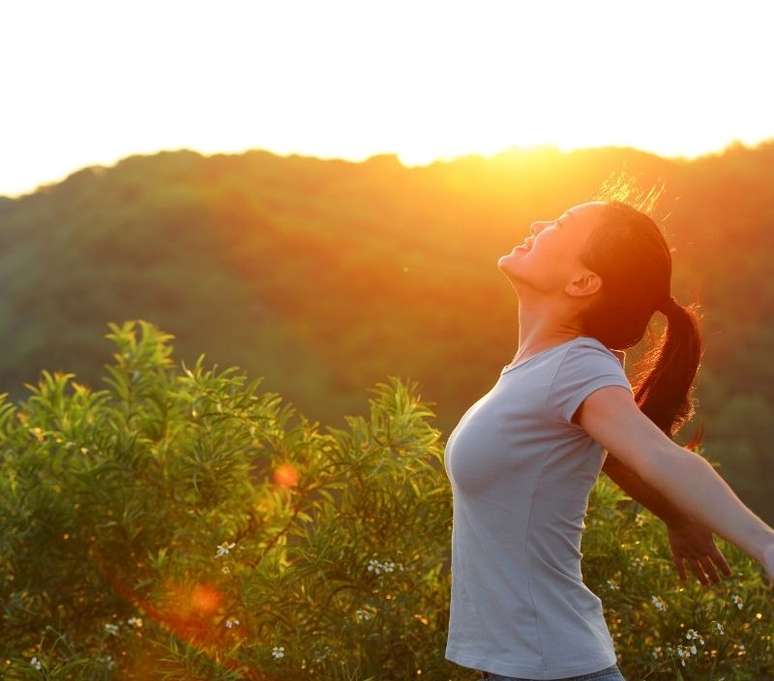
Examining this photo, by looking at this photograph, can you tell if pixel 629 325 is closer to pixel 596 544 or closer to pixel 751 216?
pixel 596 544

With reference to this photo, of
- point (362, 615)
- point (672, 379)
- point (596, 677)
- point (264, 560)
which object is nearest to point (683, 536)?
point (672, 379)

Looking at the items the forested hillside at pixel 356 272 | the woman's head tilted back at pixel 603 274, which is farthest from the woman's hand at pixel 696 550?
the forested hillside at pixel 356 272

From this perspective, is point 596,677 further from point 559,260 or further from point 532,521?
point 559,260

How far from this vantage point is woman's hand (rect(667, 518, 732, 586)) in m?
2.12

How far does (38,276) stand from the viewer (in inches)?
918

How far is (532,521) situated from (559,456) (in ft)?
0.39

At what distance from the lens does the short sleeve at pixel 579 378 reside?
5.55 ft

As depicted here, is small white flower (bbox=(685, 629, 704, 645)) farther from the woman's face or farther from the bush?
the woman's face

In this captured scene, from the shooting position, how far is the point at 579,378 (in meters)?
1.72

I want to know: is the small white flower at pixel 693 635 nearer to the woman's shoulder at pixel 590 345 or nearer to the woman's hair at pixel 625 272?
the woman's hair at pixel 625 272

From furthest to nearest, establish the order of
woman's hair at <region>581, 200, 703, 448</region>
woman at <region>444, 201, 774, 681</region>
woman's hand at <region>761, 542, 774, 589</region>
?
woman's hair at <region>581, 200, 703, 448</region>, woman at <region>444, 201, 774, 681</region>, woman's hand at <region>761, 542, 774, 589</region>

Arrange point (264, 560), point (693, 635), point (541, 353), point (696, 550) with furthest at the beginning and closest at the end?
point (264, 560) < point (693, 635) < point (696, 550) < point (541, 353)

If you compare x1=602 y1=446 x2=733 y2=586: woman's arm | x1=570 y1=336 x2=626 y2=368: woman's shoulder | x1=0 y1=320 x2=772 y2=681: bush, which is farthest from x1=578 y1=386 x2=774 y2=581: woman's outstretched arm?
x1=0 y1=320 x2=772 y2=681: bush

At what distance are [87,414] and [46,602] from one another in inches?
24.9
